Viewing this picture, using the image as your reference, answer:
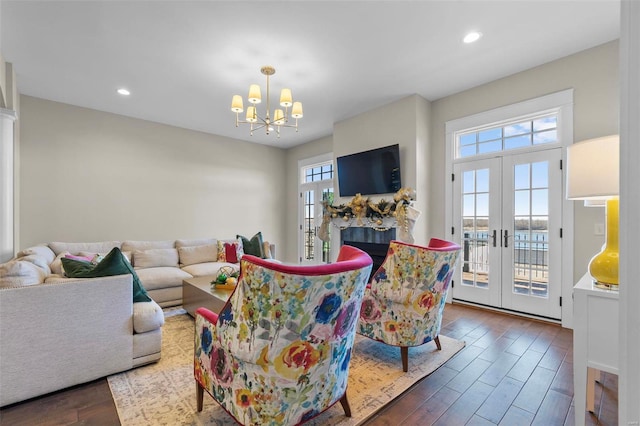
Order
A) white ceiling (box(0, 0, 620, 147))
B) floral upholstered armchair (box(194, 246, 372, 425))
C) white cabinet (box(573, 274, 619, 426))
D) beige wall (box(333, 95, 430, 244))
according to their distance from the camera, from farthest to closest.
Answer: beige wall (box(333, 95, 430, 244))
white ceiling (box(0, 0, 620, 147))
white cabinet (box(573, 274, 619, 426))
floral upholstered armchair (box(194, 246, 372, 425))

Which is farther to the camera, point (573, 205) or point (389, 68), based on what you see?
point (389, 68)

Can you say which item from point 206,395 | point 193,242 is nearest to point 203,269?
point 193,242

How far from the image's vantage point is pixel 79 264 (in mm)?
2309

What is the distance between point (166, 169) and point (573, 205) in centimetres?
592

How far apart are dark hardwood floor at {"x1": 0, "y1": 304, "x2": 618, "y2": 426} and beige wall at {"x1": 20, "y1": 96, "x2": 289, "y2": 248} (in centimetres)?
333

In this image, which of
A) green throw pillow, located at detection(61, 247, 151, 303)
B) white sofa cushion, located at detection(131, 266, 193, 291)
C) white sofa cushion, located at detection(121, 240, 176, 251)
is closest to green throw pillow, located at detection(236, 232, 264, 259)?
white sofa cushion, located at detection(131, 266, 193, 291)

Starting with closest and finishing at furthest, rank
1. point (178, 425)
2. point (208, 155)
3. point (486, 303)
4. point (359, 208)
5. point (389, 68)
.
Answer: point (178, 425) < point (389, 68) < point (486, 303) < point (359, 208) < point (208, 155)

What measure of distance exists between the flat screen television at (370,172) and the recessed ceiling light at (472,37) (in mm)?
1567

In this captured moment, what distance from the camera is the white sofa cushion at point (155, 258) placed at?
4234 millimetres

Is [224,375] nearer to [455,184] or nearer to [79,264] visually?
[79,264]

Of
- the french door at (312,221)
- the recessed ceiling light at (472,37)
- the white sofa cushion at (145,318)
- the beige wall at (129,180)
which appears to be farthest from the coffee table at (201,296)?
the recessed ceiling light at (472,37)

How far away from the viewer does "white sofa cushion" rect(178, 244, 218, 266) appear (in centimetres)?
467

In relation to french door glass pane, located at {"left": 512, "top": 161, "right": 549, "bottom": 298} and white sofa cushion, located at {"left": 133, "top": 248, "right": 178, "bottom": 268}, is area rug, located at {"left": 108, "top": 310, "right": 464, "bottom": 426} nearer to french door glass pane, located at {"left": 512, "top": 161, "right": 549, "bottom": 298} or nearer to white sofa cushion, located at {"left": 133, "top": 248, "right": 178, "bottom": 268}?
french door glass pane, located at {"left": 512, "top": 161, "right": 549, "bottom": 298}

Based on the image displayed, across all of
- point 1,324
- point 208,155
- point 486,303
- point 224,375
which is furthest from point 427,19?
point 208,155
